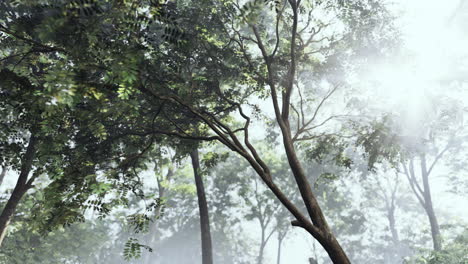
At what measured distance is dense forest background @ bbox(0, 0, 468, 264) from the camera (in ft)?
14.7

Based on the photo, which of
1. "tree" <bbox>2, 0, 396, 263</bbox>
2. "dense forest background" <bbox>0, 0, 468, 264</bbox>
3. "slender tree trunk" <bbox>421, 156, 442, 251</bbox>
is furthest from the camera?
"slender tree trunk" <bbox>421, 156, 442, 251</bbox>

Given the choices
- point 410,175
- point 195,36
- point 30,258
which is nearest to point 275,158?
point 410,175

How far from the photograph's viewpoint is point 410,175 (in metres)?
26.3

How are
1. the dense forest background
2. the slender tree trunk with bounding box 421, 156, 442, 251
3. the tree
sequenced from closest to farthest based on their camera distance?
the dense forest background
the tree
the slender tree trunk with bounding box 421, 156, 442, 251

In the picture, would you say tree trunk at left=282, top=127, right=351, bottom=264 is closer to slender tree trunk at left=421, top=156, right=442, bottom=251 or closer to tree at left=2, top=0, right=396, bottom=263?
tree at left=2, top=0, right=396, bottom=263

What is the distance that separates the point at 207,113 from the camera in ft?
26.3

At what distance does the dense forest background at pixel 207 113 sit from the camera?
4469mm

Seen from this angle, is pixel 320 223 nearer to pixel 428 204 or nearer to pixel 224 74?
pixel 224 74

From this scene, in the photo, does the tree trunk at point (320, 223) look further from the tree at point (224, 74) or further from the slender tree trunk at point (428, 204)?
the slender tree trunk at point (428, 204)

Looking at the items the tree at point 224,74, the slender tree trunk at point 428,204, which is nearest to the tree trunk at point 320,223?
the tree at point 224,74

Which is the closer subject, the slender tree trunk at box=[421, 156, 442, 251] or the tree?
the tree

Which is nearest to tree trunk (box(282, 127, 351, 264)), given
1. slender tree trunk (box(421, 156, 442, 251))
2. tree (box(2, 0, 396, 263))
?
tree (box(2, 0, 396, 263))

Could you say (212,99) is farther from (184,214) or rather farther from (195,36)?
(184,214)

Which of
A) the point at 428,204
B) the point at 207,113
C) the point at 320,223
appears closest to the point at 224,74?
the point at 207,113
